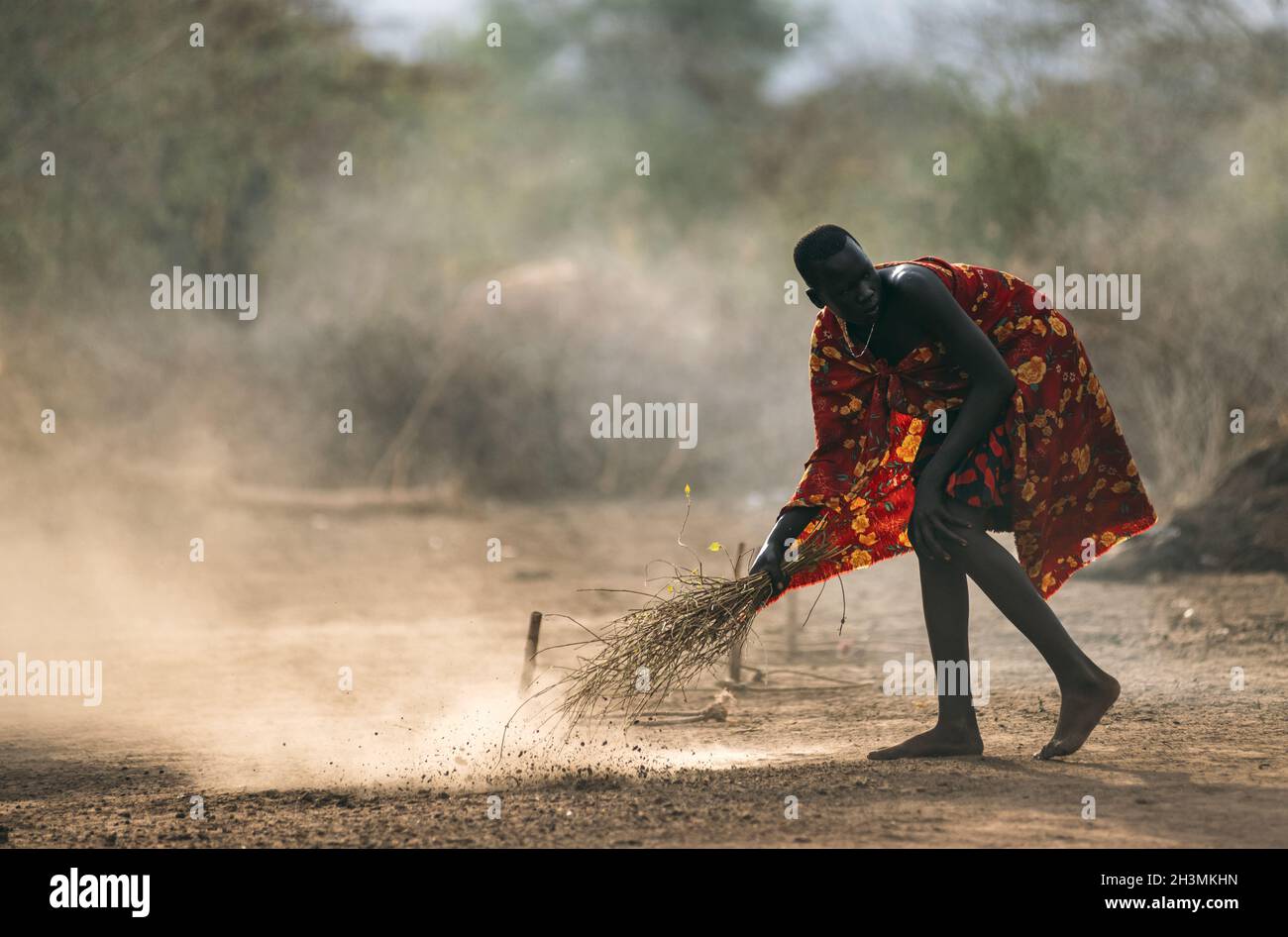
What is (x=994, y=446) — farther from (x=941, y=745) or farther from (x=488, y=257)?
(x=488, y=257)

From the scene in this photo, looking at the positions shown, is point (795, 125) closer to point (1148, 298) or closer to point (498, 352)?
point (498, 352)

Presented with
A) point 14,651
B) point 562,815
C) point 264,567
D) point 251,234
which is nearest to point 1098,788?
point 562,815

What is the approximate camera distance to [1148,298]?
1168 centimetres

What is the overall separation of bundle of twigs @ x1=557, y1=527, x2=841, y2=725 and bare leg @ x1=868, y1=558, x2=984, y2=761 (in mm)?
321

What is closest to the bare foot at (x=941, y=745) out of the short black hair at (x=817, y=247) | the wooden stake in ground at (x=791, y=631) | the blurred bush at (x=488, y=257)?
the short black hair at (x=817, y=247)

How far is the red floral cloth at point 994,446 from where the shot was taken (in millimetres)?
4242

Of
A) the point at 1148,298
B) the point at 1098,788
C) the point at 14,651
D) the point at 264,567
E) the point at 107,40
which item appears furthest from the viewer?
the point at 107,40

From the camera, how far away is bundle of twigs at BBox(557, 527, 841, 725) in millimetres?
4469

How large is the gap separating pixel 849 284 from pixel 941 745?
1411 millimetres

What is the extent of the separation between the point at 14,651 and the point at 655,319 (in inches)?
337

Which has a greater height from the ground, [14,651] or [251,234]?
[251,234]

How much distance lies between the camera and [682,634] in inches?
181

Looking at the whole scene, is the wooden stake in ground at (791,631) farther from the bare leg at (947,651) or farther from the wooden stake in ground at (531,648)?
the bare leg at (947,651)

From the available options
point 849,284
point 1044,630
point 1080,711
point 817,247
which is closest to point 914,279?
point 849,284
